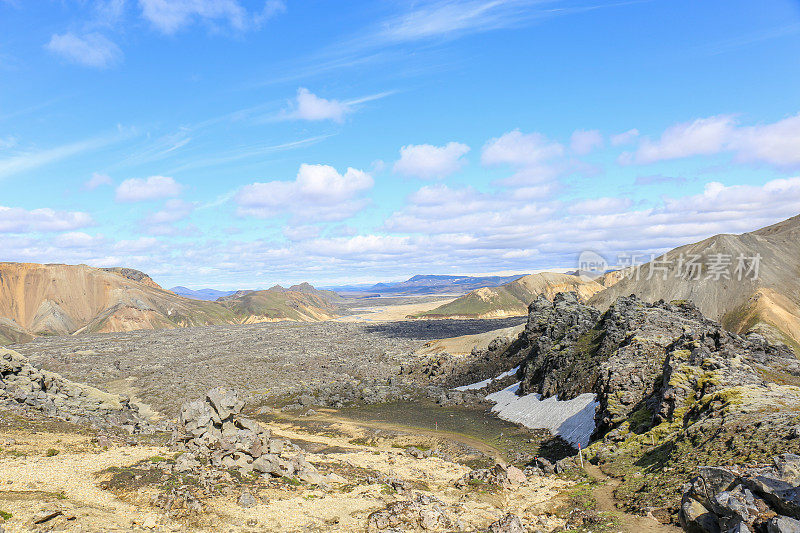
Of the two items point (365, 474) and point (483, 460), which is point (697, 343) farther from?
point (365, 474)

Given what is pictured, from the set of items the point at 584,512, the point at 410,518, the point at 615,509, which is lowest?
the point at 584,512

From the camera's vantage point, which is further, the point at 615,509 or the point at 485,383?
the point at 485,383

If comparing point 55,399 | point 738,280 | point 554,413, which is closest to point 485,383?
point 554,413

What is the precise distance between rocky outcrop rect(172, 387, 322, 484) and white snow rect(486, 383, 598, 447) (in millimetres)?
25405

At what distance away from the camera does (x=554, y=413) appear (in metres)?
47.3

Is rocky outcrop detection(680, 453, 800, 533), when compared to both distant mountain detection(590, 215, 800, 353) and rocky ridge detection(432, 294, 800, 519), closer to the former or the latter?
rocky ridge detection(432, 294, 800, 519)

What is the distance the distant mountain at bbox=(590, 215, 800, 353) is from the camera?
327 ft

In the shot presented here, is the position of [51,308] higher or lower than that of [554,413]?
higher

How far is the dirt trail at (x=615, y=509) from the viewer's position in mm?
19498

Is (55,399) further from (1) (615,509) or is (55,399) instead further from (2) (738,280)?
(2) (738,280)

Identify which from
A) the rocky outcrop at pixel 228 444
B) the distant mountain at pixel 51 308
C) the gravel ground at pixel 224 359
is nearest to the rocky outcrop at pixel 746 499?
the rocky outcrop at pixel 228 444

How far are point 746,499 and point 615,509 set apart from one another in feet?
24.2

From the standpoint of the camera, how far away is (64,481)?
874 inches

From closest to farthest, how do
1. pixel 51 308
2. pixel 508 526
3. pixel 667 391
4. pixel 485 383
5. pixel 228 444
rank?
1. pixel 508 526
2. pixel 228 444
3. pixel 667 391
4. pixel 485 383
5. pixel 51 308
